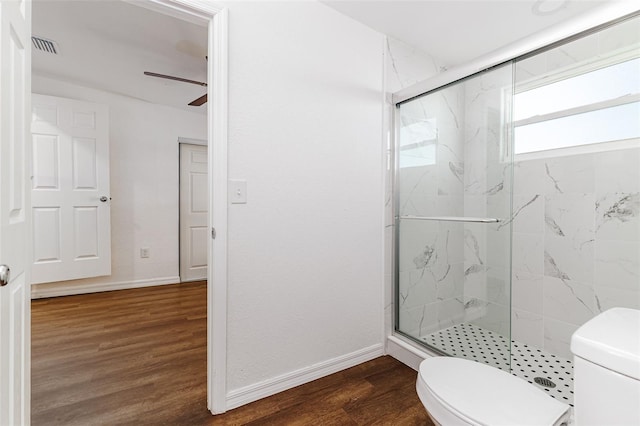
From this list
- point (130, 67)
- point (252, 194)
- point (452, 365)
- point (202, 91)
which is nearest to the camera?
point (452, 365)

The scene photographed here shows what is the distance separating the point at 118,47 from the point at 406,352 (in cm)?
316

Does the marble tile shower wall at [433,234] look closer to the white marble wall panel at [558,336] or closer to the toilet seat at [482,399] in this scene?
the white marble wall panel at [558,336]

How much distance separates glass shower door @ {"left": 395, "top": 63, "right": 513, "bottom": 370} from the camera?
1.60 m

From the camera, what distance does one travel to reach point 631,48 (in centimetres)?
161

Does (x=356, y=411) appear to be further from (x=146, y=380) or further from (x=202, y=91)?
(x=202, y=91)

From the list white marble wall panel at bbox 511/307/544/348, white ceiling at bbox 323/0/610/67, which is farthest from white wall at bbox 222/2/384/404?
white marble wall panel at bbox 511/307/544/348

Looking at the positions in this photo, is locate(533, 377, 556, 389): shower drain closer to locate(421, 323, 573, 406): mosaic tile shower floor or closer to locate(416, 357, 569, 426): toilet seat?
locate(421, 323, 573, 406): mosaic tile shower floor

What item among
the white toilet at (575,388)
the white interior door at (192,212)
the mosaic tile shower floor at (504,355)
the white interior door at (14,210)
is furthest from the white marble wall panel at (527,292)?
the white interior door at (192,212)

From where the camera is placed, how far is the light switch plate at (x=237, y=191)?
4.79 ft

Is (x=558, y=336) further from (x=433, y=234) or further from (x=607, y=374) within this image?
(x=607, y=374)

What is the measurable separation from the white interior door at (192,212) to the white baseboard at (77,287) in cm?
40

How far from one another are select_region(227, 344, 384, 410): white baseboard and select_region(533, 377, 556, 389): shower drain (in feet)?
2.91

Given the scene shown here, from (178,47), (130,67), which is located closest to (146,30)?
(178,47)

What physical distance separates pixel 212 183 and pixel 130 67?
2.15 m
